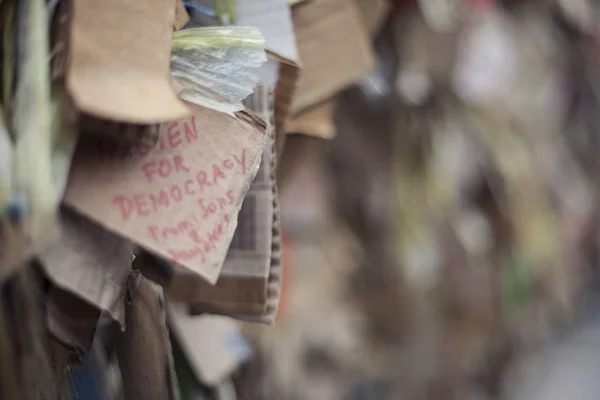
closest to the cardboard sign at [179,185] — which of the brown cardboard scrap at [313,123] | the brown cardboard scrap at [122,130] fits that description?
the brown cardboard scrap at [122,130]

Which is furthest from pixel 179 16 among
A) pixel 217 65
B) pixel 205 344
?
pixel 205 344

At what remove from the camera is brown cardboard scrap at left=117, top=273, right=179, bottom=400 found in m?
0.24

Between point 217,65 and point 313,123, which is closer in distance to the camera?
point 217,65

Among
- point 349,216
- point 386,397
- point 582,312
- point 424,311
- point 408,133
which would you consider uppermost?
point 408,133

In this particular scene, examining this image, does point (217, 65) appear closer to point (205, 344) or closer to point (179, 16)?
point (179, 16)

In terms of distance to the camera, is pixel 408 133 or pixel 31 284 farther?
pixel 408 133

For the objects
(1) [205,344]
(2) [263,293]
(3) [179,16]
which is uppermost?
(3) [179,16]

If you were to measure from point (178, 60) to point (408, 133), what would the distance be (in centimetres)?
62

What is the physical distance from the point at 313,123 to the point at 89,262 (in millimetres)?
183

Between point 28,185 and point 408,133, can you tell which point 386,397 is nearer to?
point 408,133

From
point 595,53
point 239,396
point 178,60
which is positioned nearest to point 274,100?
point 178,60

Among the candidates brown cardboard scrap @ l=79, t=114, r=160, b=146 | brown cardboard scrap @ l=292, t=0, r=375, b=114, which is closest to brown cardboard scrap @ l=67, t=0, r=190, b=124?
brown cardboard scrap @ l=79, t=114, r=160, b=146

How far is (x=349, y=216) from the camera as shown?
85 centimetres

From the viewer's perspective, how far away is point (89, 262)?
8.2 inches
